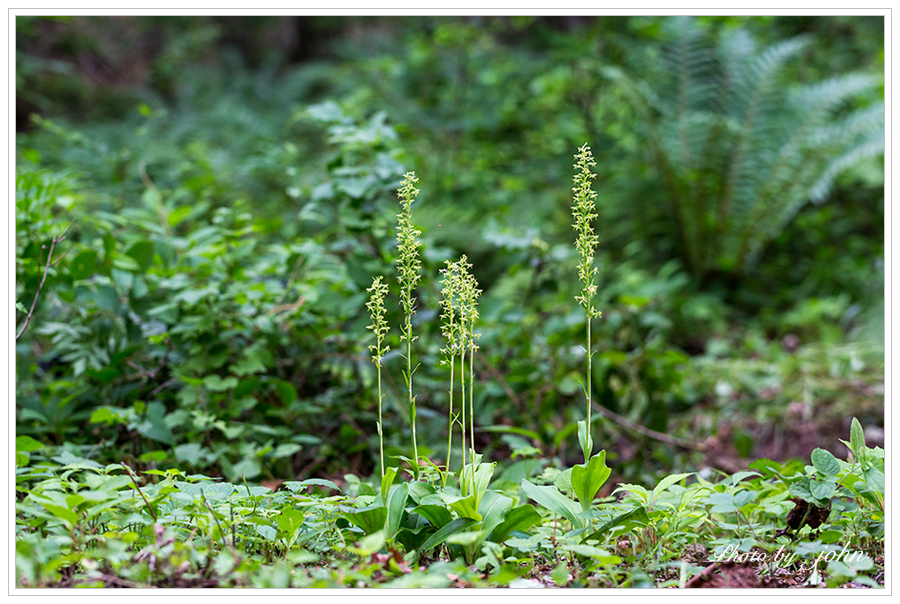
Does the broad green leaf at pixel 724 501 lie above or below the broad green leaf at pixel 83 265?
below

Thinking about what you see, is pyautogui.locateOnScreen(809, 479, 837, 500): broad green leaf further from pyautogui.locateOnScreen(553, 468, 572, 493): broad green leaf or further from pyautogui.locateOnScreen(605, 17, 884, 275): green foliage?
pyautogui.locateOnScreen(605, 17, 884, 275): green foliage

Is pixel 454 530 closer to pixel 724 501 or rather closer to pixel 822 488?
pixel 724 501

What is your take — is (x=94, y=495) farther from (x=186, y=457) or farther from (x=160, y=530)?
(x=186, y=457)

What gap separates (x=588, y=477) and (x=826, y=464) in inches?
22.6

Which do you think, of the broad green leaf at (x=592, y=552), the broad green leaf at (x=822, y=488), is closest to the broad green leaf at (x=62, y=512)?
the broad green leaf at (x=592, y=552)

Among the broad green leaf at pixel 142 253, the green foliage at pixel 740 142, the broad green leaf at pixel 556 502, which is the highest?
the green foliage at pixel 740 142

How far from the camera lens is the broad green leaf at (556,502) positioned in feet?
4.36

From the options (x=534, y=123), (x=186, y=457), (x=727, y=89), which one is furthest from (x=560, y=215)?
(x=186, y=457)

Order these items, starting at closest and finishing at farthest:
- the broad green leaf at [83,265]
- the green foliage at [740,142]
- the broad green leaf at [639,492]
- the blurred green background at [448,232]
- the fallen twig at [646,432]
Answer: the broad green leaf at [639,492] < the broad green leaf at [83,265] < the blurred green background at [448,232] < the fallen twig at [646,432] < the green foliage at [740,142]

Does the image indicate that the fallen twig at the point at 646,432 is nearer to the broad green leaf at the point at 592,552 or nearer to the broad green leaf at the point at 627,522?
the broad green leaf at the point at 627,522

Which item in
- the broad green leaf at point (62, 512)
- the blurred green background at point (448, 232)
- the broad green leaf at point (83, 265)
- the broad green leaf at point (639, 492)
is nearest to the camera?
the broad green leaf at point (62, 512)

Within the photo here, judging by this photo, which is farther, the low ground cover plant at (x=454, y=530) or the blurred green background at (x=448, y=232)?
the blurred green background at (x=448, y=232)

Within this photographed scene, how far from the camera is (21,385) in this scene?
2252 millimetres

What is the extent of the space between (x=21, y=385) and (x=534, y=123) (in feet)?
14.6
